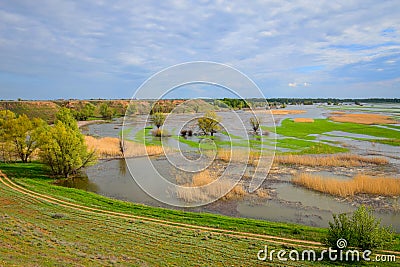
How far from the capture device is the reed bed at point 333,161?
31.4 meters

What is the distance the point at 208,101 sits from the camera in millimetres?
14305

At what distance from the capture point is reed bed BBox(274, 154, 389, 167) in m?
31.4

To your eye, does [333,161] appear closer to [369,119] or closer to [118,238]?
[118,238]

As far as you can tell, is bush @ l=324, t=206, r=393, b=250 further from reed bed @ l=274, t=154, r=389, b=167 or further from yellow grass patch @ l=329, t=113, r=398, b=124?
yellow grass patch @ l=329, t=113, r=398, b=124

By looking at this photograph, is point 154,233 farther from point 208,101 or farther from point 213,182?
point 213,182

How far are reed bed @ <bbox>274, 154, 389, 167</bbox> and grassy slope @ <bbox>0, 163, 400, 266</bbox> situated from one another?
17.1 m

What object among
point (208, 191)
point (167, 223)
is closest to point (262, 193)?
point (208, 191)

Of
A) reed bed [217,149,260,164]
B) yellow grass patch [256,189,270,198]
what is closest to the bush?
yellow grass patch [256,189,270,198]

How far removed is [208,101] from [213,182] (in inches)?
439

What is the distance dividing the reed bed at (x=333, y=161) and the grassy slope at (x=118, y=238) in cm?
1709

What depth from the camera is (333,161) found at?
31.8 m

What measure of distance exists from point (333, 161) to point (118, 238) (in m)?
25.7

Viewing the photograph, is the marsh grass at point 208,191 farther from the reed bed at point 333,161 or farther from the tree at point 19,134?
the tree at point 19,134

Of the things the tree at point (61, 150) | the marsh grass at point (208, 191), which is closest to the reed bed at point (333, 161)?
the marsh grass at point (208, 191)
